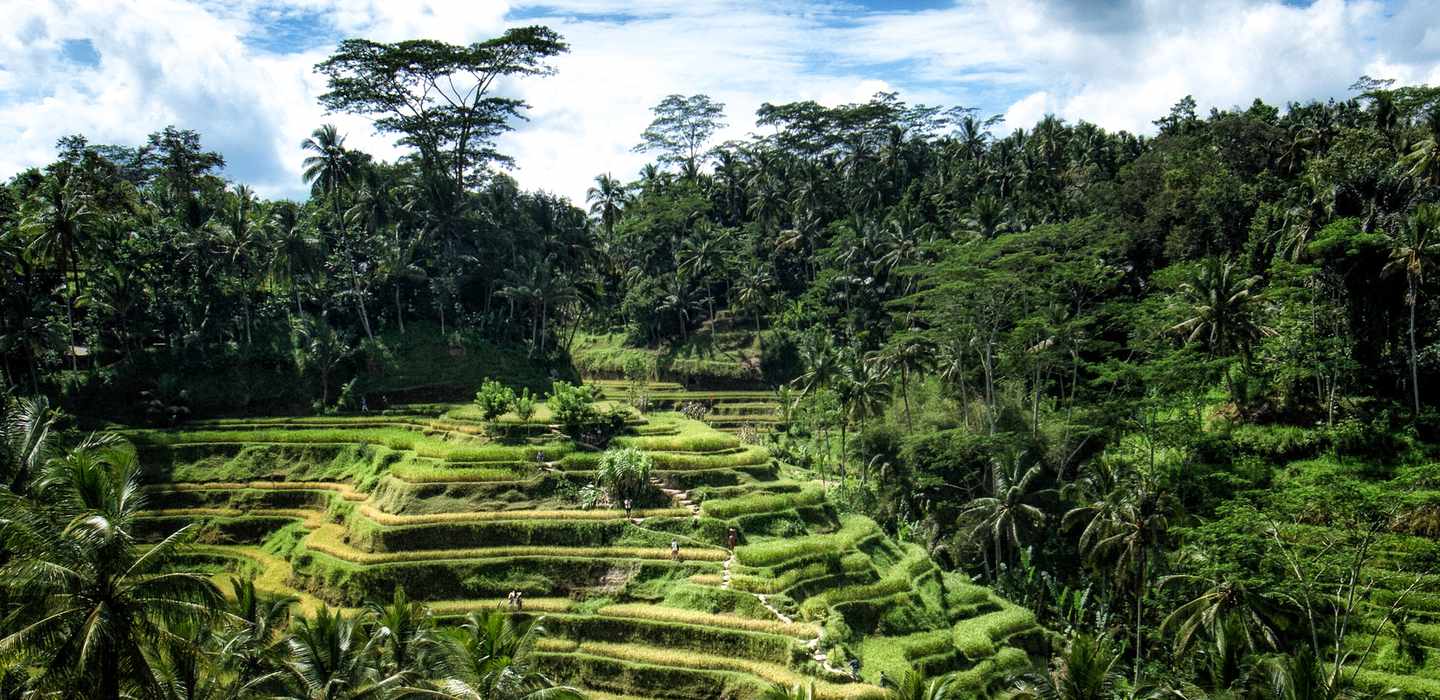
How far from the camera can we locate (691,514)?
44.6 metres

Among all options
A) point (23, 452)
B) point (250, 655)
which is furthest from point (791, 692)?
point (23, 452)

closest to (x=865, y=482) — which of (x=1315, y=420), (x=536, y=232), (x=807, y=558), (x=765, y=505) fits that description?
(x=765, y=505)

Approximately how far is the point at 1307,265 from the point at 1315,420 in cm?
860

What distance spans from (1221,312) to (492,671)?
43.6m

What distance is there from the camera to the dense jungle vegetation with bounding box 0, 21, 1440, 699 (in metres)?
27.0

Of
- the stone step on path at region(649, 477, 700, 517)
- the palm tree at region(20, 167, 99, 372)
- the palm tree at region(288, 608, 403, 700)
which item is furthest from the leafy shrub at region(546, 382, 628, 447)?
the palm tree at region(20, 167, 99, 372)

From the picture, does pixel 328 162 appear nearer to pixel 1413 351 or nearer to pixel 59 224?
pixel 59 224

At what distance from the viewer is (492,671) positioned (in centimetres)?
2525

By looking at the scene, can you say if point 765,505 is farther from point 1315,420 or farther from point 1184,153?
point 1184,153

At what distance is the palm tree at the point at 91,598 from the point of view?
17.3 m

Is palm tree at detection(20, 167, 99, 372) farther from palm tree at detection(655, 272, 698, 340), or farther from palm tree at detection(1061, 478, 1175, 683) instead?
palm tree at detection(1061, 478, 1175, 683)

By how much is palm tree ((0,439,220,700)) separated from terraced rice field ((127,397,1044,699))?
19.6 meters

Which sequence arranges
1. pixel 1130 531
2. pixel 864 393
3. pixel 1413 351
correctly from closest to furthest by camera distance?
pixel 1130 531 → pixel 1413 351 → pixel 864 393

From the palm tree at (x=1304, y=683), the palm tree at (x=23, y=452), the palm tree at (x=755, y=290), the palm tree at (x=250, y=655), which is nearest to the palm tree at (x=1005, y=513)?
the palm tree at (x=1304, y=683)
